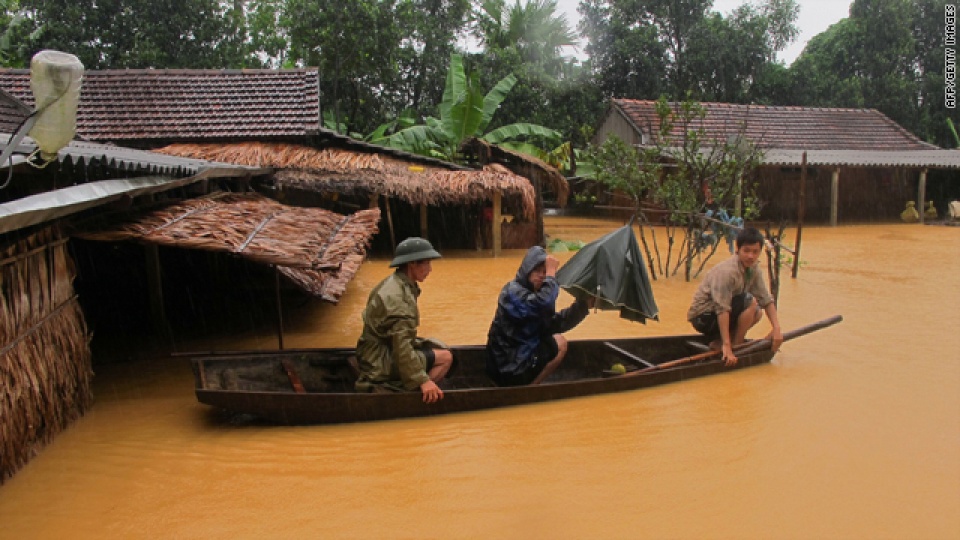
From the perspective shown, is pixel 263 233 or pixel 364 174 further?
pixel 364 174

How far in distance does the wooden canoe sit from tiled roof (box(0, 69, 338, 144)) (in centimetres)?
997

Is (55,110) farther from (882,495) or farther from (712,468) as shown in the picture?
→ (882,495)

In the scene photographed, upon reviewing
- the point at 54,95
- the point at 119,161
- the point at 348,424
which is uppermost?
the point at 54,95

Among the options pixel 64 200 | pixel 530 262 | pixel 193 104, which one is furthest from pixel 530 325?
pixel 193 104

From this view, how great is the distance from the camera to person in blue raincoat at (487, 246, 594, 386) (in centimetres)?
557

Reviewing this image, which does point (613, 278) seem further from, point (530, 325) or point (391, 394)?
point (391, 394)

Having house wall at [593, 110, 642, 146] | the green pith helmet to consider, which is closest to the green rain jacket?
the green pith helmet

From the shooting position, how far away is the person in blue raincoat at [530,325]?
5574mm

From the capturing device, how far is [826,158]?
20.8 metres

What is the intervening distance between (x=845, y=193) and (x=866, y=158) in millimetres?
1152

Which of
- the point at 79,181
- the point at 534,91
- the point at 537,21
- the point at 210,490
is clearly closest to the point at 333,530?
the point at 210,490

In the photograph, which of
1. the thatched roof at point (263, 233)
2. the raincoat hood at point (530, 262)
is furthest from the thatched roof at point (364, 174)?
the raincoat hood at point (530, 262)

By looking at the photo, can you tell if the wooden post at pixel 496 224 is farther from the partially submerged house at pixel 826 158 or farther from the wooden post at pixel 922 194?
the wooden post at pixel 922 194

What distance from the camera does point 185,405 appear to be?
6105 mm
